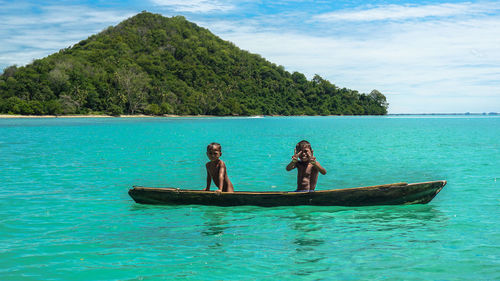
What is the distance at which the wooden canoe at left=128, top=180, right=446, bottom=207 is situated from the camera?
13203 mm

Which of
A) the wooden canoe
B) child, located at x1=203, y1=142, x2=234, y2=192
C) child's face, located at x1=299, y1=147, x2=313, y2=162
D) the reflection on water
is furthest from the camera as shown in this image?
child, located at x1=203, y1=142, x2=234, y2=192

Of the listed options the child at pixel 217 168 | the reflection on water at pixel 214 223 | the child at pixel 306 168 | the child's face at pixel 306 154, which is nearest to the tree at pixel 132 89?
the child at pixel 217 168

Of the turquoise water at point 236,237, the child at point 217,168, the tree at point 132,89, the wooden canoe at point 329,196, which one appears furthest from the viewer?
the tree at point 132,89

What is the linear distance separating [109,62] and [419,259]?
7400 inches

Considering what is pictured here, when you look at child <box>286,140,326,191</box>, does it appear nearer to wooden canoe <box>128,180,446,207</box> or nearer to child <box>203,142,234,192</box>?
wooden canoe <box>128,180,446,207</box>

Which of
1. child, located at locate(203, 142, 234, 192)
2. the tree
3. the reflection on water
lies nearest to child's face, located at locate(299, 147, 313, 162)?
child, located at locate(203, 142, 234, 192)

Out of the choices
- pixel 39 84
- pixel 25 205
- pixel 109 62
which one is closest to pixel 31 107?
pixel 39 84

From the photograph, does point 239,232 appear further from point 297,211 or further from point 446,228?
point 446,228

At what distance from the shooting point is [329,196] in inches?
526

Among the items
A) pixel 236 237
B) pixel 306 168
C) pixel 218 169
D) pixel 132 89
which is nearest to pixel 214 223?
pixel 236 237

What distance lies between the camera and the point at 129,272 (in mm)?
8750

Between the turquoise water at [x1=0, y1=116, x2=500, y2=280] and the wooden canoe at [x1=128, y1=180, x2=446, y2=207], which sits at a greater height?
the wooden canoe at [x1=128, y1=180, x2=446, y2=207]

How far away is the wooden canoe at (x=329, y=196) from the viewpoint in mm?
13203

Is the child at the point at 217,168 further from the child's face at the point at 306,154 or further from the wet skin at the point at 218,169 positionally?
the child's face at the point at 306,154
